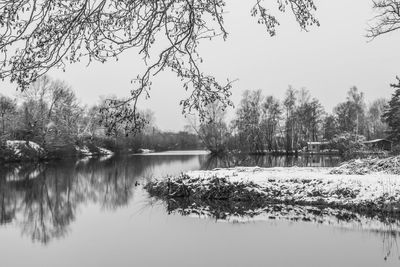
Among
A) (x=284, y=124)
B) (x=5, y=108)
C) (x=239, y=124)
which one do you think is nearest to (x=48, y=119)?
(x=5, y=108)

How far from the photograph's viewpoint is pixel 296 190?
1683 centimetres

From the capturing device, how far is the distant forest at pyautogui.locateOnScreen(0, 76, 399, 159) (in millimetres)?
49031

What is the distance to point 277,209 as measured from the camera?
15.2m

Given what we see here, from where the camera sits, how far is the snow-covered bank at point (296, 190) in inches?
570

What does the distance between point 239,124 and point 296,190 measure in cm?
4315

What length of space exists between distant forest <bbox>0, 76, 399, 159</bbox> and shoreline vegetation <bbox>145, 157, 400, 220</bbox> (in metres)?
28.3

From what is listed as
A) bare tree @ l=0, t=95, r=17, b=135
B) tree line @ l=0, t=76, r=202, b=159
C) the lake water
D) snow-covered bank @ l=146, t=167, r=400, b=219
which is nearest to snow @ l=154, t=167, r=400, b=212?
snow-covered bank @ l=146, t=167, r=400, b=219

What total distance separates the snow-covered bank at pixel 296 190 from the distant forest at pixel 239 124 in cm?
2888

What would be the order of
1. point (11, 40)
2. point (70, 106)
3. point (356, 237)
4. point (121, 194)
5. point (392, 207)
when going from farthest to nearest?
point (70, 106), point (121, 194), point (392, 207), point (356, 237), point (11, 40)

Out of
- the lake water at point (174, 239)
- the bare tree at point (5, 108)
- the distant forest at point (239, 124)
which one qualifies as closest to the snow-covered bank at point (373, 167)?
the lake water at point (174, 239)

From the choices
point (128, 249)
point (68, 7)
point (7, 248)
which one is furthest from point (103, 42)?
point (7, 248)

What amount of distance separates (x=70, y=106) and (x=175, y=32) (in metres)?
55.8

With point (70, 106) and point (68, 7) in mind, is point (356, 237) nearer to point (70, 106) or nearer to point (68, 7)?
point (68, 7)

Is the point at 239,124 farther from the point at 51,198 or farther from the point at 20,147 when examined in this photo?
the point at 51,198
